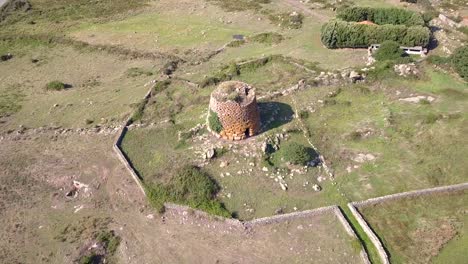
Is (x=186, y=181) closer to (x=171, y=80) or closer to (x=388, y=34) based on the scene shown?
(x=171, y=80)

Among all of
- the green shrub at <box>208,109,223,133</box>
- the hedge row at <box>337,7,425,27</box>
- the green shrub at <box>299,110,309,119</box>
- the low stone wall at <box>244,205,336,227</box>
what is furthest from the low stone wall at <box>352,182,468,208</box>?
the hedge row at <box>337,7,425,27</box>

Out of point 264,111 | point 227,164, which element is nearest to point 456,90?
point 264,111

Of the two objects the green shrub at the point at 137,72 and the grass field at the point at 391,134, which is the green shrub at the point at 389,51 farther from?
the green shrub at the point at 137,72

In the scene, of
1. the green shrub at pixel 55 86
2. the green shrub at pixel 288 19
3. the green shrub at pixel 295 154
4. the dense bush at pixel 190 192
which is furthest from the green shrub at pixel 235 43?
the dense bush at pixel 190 192

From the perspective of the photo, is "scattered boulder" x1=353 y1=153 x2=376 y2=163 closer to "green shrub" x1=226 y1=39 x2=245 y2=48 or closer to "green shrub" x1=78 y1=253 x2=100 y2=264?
"green shrub" x1=78 y1=253 x2=100 y2=264

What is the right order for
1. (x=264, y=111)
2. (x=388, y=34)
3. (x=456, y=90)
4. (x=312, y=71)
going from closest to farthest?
Answer: (x=264, y=111) → (x=456, y=90) → (x=312, y=71) → (x=388, y=34)

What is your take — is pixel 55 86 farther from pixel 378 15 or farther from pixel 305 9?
pixel 378 15

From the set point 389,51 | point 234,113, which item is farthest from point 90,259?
point 389,51
